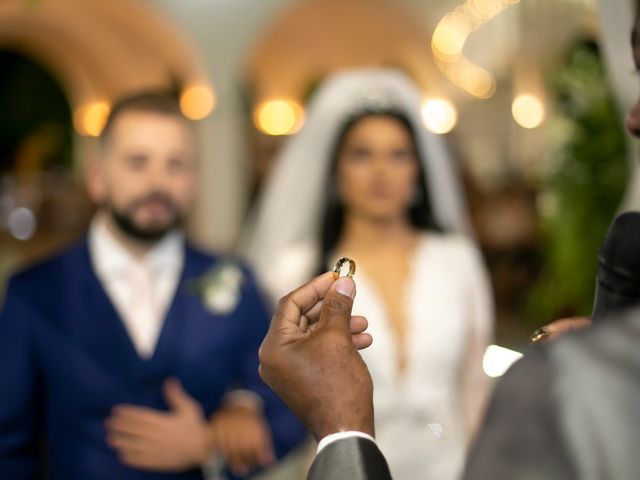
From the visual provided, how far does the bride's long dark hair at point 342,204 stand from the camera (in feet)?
10.2

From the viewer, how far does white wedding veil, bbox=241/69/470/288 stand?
3.18 m

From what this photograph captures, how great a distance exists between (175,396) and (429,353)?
2.68 ft

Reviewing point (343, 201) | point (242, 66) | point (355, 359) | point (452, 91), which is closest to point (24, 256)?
point (242, 66)

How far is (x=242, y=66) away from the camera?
45.5 feet

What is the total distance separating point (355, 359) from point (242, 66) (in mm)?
13139

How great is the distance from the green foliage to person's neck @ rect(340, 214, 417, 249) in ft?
9.56

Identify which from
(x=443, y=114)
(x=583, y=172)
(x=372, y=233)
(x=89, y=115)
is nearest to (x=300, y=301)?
(x=372, y=233)

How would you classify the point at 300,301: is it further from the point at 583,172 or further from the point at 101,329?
the point at 583,172

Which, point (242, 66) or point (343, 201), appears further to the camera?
point (242, 66)

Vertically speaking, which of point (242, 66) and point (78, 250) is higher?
point (242, 66)

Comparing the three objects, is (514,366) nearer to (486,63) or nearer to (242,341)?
(242,341)

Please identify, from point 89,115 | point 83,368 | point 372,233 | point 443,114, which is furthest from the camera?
point 89,115

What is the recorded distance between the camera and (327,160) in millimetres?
3211

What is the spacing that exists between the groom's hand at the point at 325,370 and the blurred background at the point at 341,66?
502cm
